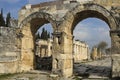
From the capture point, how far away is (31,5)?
15.5m

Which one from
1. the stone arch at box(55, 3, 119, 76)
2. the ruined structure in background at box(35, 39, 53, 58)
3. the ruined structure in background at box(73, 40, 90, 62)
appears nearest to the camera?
the stone arch at box(55, 3, 119, 76)

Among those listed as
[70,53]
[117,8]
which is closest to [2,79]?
[70,53]

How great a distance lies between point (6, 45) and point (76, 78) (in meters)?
4.72

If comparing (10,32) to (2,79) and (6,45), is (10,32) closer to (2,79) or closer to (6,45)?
(6,45)

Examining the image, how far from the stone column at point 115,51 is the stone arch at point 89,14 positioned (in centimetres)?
37

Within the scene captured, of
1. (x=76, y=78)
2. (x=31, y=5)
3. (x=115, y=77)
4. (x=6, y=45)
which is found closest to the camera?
(x=115, y=77)

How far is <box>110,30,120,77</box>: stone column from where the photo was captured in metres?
12.4

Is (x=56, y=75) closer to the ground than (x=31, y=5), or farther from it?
closer to the ground

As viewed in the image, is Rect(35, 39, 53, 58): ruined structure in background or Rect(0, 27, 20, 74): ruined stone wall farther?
Rect(35, 39, 53, 58): ruined structure in background

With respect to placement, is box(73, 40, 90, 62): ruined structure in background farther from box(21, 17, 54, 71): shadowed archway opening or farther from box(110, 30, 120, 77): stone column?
box(110, 30, 120, 77): stone column

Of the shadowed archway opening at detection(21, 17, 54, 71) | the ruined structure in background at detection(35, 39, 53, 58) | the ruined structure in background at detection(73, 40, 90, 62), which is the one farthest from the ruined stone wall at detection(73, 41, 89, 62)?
the shadowed archway opening at detection(21, 17, 54, 71)

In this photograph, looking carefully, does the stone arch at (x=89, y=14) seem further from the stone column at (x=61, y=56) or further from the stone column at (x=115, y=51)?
the stone column at (x=61, y=56)

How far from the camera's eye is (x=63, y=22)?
13883 mm

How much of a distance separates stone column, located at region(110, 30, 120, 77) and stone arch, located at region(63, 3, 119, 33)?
0.37 m
